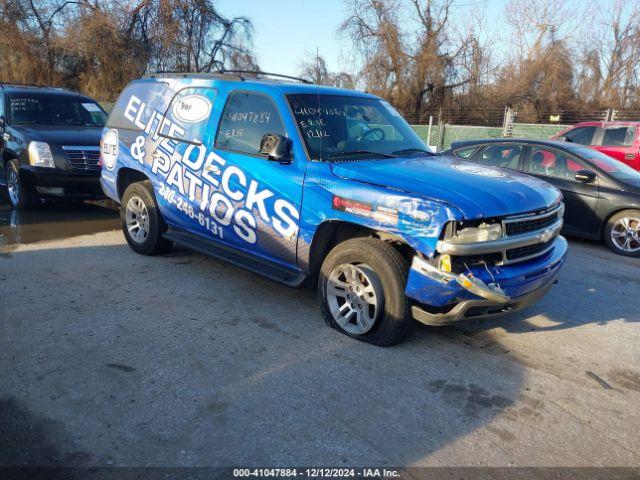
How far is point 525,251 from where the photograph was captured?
397 cm

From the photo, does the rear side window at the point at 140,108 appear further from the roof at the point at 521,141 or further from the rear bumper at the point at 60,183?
the roof at the point at 521,141

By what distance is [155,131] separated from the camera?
5.75 metres

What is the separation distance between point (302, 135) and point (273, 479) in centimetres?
275

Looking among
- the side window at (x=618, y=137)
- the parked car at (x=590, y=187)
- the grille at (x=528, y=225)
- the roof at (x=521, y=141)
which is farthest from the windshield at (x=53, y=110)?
the side window at (x=618, y=137)

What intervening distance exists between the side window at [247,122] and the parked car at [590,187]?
4.96 metres

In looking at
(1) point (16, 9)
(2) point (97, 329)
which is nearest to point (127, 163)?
(2) point (97, 329)

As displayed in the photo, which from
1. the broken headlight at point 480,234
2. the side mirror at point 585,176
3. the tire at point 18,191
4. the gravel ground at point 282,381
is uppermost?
the side mirror at point 585,176

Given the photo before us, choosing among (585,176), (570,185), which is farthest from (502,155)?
(585,176)

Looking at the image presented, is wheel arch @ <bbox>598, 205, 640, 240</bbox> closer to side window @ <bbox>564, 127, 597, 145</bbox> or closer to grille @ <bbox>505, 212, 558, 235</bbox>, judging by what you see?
grille @ <bbox>505, 212, 558, 235</bbox>

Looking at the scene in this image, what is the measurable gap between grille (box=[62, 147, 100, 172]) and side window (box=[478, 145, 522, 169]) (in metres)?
6.15

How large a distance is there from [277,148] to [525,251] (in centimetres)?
210

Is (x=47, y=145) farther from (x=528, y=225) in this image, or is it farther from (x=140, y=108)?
(x=528, y=225)

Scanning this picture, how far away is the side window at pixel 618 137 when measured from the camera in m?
11.1

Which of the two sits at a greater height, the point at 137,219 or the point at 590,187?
the point at 590,187
